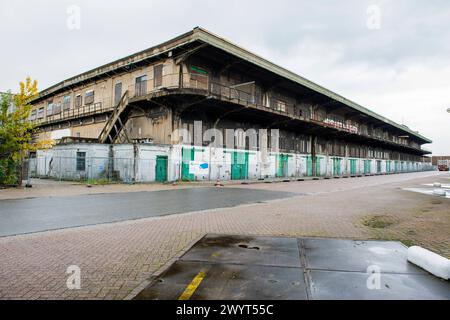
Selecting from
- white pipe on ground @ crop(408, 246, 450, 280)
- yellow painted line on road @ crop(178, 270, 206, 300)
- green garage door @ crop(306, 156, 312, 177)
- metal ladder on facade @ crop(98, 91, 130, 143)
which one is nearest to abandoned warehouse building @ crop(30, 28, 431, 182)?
green garage door @ crop(306, 156, 312, 177)

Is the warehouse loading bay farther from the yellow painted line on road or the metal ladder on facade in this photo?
the metal ladder on facade

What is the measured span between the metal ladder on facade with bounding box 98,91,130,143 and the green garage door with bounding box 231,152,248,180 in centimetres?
1046

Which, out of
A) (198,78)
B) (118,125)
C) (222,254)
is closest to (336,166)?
(198,78)

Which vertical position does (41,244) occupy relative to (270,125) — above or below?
below

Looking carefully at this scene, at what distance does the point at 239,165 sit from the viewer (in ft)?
99.0

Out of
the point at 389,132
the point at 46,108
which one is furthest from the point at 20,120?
the point at 389,132

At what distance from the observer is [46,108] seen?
4419 cm

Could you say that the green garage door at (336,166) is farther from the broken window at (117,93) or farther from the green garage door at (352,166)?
the broken window at (117,93)

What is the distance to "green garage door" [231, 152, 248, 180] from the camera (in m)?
29.5

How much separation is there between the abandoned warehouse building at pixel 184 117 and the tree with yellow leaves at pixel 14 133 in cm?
603

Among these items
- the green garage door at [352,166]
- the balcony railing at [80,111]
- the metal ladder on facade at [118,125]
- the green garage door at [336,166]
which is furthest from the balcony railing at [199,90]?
the green garage door at [352,166]

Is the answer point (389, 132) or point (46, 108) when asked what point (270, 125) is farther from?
point (389, 132)

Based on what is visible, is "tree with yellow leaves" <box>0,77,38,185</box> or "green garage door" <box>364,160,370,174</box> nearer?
"tree with yellow leaves" <box>0,77,38,185</box>
